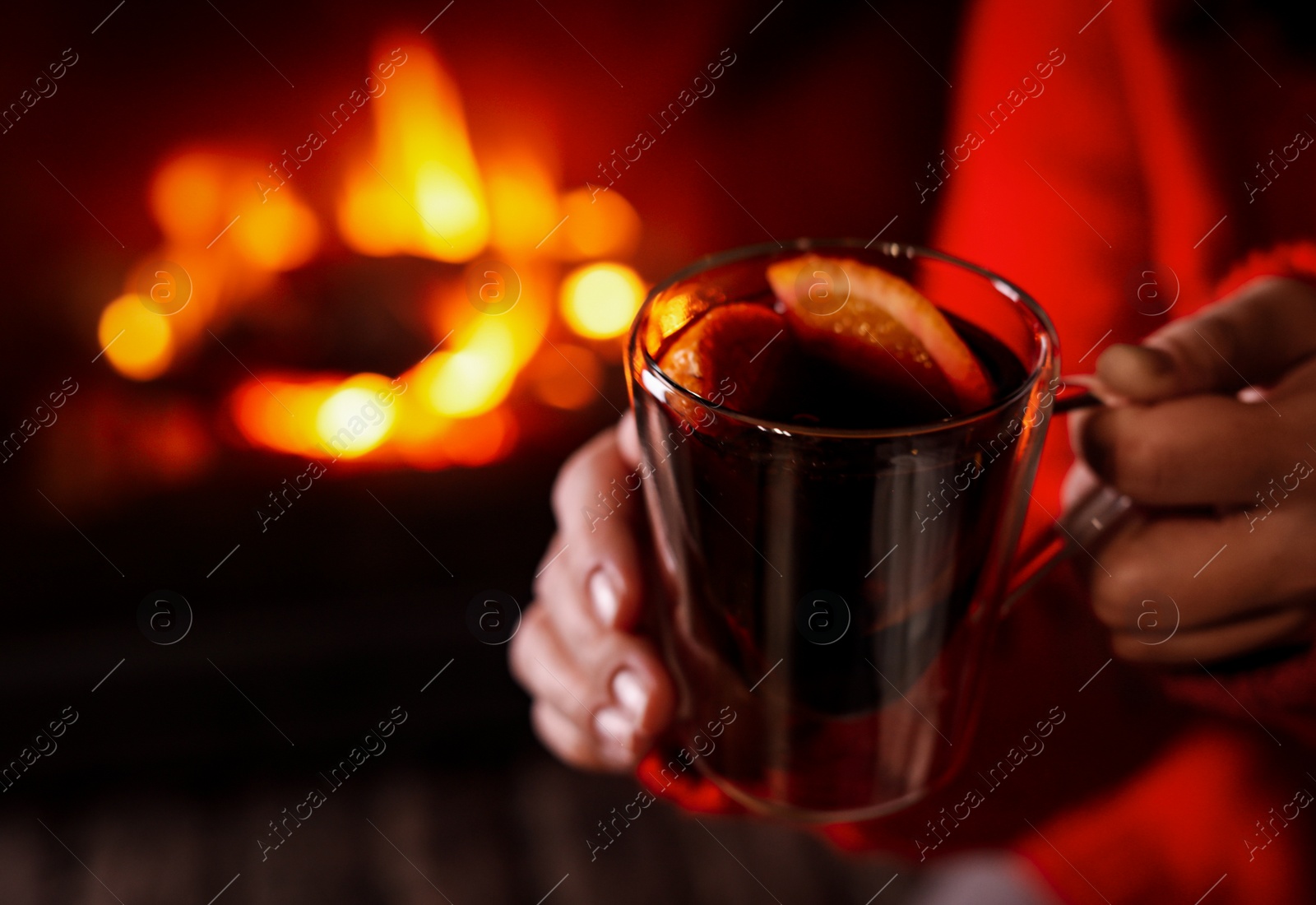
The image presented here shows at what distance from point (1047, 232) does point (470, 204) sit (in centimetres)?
83

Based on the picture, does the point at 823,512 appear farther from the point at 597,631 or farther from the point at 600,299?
the point at 600,299

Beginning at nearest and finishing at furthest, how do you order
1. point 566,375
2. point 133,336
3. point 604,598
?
point 604,598 → point 133,336 → point 566,375

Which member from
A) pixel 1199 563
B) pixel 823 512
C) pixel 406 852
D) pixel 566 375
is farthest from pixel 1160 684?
pixel 406 852

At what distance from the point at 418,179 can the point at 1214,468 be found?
1.18 meters

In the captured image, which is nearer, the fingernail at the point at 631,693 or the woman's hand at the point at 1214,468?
the woman's hand at the point at 1214,468

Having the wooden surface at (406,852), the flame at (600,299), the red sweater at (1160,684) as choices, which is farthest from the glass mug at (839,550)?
the flame at (600,299)

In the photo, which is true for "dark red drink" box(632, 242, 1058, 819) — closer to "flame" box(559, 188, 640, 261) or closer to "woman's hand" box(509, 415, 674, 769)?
"woman's hand" box(509, 415, 674, 769)

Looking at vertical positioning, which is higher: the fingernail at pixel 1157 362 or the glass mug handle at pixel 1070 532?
the fingernail at pixel 1157 362

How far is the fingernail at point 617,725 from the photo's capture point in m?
0.55

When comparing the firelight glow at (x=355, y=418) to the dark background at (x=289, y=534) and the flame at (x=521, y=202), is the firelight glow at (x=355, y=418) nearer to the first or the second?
the dark background at (x=289, y=534)

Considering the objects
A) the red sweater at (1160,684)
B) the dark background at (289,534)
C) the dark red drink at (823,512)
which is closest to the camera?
the dark red drink at (823,512)

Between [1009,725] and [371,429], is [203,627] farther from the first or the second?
[1009,725]

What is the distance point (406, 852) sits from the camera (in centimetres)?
121

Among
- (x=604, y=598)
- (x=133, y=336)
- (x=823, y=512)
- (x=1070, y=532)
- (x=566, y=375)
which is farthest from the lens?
(x=566, y=375)
